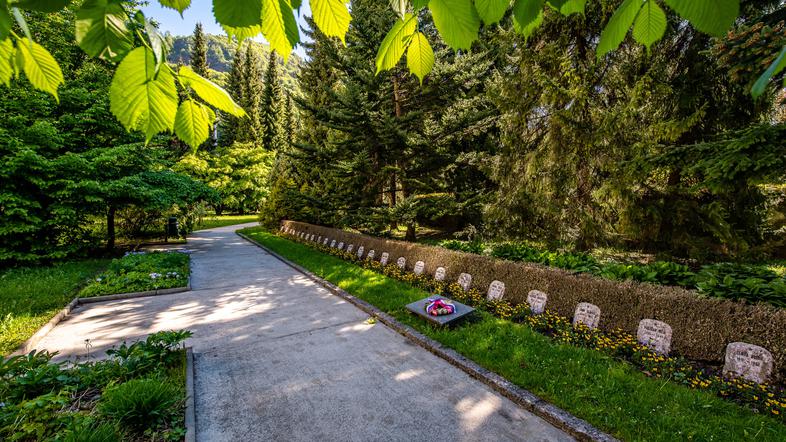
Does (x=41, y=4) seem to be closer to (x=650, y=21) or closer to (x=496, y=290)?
(x=650, y=21)

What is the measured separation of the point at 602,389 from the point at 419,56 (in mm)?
4187

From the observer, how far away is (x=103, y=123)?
1166 cm

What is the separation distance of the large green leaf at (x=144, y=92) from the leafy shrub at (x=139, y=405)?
3.35m

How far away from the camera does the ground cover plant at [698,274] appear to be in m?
4.35

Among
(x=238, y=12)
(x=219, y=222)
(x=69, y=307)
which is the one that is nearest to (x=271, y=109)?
(x=219, y=222)

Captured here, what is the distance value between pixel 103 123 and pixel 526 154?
14719 mm

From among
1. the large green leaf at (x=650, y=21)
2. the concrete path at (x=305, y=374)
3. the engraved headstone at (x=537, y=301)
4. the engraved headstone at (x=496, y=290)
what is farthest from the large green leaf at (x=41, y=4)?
the engraved headstone at (x=496, y=290)

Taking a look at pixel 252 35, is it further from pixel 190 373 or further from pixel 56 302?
pixel 56 302

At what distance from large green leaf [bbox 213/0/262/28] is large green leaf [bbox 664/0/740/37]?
102 cm

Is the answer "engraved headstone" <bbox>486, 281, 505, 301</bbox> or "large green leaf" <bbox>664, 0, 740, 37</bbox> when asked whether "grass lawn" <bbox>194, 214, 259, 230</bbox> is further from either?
"large green leaf" <bbox>664, 0, 740, 37</bbox>

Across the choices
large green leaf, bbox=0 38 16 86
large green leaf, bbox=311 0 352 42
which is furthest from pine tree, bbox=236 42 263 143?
large green leaf, bbox=311 0 352 42

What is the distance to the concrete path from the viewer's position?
3.41 meters

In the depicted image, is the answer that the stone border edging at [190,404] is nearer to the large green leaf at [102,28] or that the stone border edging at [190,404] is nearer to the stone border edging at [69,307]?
the stone border edging at [69,307]

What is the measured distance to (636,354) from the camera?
445 cm
